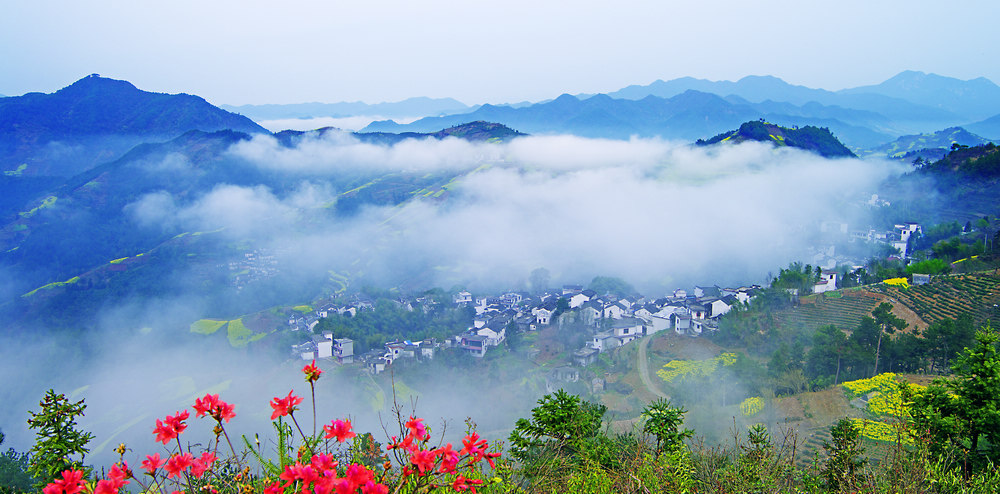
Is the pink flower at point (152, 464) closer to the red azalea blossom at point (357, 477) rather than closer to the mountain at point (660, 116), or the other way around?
the red azalea blossom at point (357, 477)

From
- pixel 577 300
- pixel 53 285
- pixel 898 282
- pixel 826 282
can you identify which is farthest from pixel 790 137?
pixel 53 285

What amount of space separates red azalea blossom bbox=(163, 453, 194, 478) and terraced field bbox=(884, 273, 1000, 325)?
1720 cm

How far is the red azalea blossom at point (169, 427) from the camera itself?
1454mm

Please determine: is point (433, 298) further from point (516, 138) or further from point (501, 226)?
point (516, 138)

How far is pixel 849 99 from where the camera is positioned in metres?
133

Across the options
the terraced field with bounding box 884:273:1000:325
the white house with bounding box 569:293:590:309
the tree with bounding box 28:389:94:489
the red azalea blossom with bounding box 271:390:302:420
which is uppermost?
the red azalea blossom with bounding box 271:390:302:420

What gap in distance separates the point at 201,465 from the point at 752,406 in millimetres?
12601

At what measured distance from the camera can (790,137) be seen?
2138 inches

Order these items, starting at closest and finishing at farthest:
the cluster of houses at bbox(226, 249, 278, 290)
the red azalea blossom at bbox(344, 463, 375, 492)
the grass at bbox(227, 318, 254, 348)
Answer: the red azalea blossom at bbox(344, 463, 375, 492) → the grass at bbox(227, 318, 254, 348) → the cluster of houses at bbox(226, 249, 278, 290)

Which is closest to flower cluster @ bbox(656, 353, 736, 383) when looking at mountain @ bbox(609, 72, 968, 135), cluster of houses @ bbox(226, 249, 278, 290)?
cluster of houses @ bbox(226, 249, 278, 290)

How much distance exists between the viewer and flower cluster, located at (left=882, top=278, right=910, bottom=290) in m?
16.5

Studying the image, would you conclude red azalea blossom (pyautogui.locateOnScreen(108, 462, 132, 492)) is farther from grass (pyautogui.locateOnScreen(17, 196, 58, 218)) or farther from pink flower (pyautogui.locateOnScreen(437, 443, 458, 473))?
grass (pyautogui.locateOnScreen(17, 196, 58, 218))

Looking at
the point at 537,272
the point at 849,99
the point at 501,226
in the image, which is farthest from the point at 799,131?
the point at 849,99

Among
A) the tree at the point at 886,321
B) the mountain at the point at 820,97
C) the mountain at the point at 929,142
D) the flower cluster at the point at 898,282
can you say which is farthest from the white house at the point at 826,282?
the mountain at the point at 820,97
